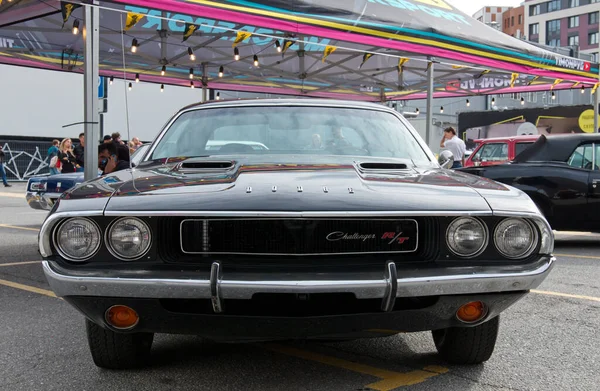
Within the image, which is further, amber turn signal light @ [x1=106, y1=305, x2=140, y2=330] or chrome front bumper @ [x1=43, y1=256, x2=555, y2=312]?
amber turn signal light @ [x1=106, y1=305, x2=140, y2=330]

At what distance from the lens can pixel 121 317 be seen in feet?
8.38

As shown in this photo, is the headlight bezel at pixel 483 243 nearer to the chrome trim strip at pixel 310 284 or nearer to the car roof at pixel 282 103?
the chrome trim strip at pixel 310 284

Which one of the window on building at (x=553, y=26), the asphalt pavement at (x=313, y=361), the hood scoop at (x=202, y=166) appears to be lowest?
the asphalt pavement at (x=313, y=361)

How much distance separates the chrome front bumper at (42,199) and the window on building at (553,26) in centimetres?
9263

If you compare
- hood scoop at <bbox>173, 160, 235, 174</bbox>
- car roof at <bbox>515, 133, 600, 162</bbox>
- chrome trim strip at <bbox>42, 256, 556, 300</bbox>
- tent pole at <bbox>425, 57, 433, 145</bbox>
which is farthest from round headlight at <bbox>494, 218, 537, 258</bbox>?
tent pole at <bbox>425, 57, 433, 145</bbox>

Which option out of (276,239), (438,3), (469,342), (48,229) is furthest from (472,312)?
(438,3)

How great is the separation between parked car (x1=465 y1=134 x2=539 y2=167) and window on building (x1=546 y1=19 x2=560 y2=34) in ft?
278

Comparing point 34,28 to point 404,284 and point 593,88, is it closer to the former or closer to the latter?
point 404,284

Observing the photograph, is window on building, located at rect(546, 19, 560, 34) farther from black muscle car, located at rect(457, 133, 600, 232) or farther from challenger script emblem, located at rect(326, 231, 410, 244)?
challenger script emblem, located at rect(326, 231, 410, 244)

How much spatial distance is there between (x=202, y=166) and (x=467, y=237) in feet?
4.56

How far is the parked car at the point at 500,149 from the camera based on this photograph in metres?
12.5

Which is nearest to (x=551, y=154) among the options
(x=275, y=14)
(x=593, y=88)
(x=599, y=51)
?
(x=275, y=14)

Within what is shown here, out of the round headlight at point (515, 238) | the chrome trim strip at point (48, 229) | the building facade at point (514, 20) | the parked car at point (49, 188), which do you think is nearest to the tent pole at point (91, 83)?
the parked car at point (49, 188)

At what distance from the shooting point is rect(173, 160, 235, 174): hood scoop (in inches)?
122
